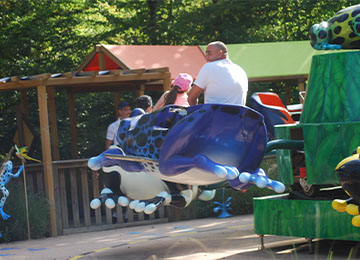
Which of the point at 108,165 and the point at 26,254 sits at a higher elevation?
the point at 108,165

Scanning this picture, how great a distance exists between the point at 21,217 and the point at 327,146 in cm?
595

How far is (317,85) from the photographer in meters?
7.83

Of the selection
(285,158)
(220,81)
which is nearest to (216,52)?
(220,81)

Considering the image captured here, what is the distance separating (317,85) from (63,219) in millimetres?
5859

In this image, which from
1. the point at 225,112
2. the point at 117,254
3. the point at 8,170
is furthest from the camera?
the point at 8,170

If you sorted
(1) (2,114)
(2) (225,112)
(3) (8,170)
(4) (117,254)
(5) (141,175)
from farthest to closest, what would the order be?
(1) (2,114) < (3) (8,170) < (4) (117,254) < (5) (141,175) < (2) (225,112)

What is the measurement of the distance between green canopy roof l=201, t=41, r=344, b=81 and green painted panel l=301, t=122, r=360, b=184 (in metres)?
7.61

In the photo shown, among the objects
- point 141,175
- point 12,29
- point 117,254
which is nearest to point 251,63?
point 12,29

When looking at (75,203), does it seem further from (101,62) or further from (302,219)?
(302,219)

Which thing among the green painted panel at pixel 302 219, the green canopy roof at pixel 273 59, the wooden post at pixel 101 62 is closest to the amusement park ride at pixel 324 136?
the green painted panel at pixel 302 219

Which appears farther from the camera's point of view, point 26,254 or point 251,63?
point 251,63

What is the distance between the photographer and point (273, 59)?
1595cm

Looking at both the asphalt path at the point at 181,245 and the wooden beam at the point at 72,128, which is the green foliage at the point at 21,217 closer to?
the asphalt path at the point at 181,245

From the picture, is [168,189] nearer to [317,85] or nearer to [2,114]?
[317,85]
